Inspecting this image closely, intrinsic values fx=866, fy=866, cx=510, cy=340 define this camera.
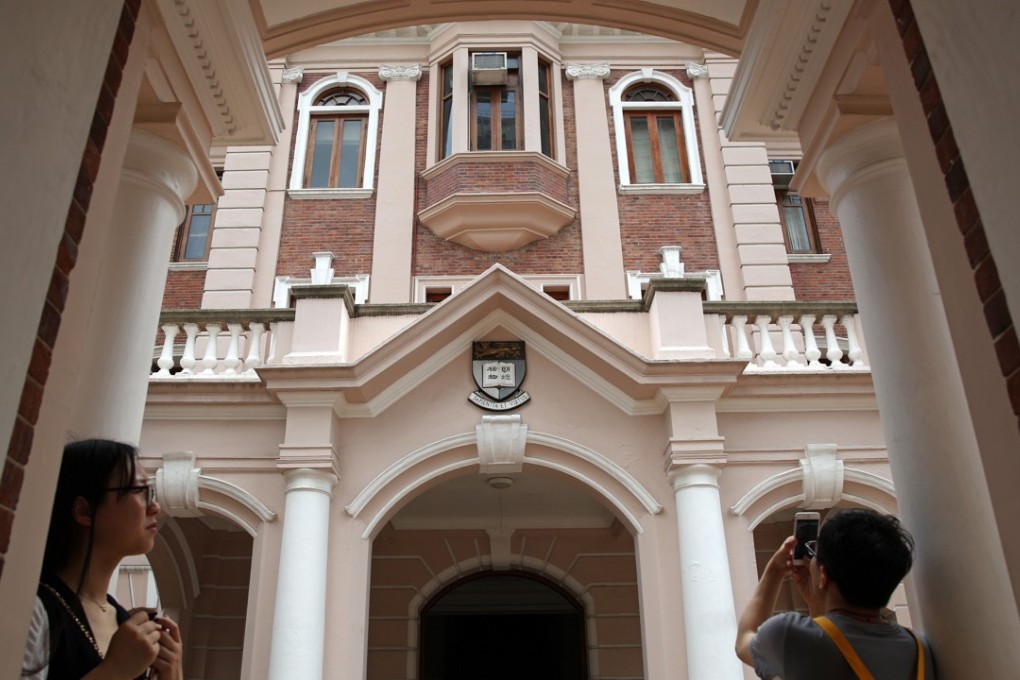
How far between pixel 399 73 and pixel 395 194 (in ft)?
8.47

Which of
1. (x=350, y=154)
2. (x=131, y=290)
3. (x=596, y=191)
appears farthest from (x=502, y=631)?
(x=131, y=290)

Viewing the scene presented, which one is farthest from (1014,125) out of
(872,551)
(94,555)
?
(94,555)

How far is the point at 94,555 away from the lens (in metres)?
2.47

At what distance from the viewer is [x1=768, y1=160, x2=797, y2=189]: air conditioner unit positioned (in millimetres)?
15180

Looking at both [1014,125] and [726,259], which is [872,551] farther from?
[726,259]

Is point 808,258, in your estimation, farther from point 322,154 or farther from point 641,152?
point 322,154

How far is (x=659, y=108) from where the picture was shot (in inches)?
603

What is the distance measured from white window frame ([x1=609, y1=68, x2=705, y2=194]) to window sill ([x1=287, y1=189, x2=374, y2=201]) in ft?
14.1

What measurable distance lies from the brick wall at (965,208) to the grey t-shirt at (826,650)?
2.77 ft

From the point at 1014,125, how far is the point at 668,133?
13.4 m

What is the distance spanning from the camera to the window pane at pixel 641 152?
14812mm

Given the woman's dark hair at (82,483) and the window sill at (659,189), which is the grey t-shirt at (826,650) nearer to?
the woman's dark hair at (82,483)

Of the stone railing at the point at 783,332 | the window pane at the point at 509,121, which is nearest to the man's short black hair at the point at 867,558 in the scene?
the stone railing at the point at 783,332

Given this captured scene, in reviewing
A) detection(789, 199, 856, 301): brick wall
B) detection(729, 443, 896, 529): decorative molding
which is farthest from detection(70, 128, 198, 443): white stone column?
detection(789, 199, 856, 301): brick wall
